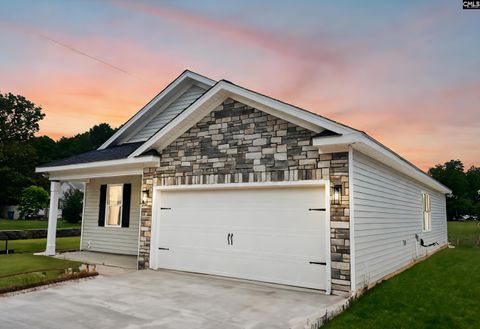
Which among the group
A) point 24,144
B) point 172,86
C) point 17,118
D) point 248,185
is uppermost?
point 17,118

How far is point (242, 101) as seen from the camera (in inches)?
328

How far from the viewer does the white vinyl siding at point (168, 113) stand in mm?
12359

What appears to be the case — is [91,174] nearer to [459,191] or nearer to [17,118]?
[17,118]

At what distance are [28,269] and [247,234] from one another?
6.06m

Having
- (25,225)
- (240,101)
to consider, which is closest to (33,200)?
(25,225)

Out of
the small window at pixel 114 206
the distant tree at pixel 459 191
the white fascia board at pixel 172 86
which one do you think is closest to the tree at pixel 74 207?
the small window at pixel 114 206

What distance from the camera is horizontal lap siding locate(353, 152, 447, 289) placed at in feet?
23.2

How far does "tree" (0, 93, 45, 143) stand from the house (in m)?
42.7

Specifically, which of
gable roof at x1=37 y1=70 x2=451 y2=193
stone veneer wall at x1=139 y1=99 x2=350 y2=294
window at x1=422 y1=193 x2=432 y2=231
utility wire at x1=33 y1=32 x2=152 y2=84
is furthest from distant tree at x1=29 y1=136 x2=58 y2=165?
window at x1=422 y1=193 x2=432 y2=231

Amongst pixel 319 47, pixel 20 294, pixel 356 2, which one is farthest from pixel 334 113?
pixel 20 294

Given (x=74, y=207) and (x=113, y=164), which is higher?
(x=113, y=164)

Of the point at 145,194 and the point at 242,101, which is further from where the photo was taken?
the point at 145,194

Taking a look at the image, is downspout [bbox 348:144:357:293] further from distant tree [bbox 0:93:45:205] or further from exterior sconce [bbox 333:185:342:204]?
distant tree [bbox 0:93:45:205]

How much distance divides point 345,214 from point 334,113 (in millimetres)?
10127
